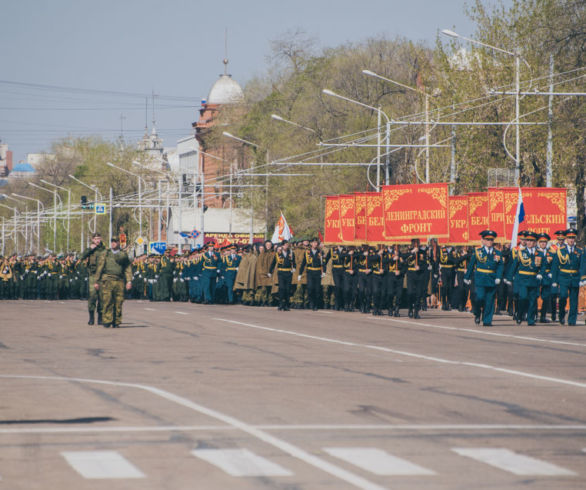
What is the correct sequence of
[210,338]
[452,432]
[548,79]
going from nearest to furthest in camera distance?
[452,432], [210,338], [548,79]

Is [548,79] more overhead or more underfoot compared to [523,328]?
more overhead

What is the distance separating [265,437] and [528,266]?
16.9m

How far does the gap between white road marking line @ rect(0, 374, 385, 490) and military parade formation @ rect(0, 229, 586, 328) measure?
11498 mm

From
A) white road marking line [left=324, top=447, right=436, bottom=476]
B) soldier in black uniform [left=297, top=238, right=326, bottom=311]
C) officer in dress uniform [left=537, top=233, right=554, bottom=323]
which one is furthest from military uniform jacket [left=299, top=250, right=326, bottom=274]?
white road marking line [left=324, top=447, right=436, bottom=476]

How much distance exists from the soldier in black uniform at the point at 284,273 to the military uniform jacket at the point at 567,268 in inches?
378

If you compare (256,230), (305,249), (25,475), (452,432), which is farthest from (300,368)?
(256,230)

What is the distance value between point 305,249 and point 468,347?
15960mm

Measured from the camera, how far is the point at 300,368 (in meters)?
15.7

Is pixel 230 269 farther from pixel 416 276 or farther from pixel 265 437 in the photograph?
pixel 265 437

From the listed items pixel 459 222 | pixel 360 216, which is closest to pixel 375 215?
pixel 360 216

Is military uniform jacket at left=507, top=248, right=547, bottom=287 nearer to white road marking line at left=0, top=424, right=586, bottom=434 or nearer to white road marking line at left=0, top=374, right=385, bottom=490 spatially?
white road marking line at left=0, top=374, right=385, bottom=490

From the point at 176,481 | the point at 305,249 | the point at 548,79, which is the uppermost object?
the point at 548,79

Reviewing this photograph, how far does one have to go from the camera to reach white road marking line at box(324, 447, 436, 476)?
28.1 ft

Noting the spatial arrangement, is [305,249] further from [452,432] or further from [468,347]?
[452,432]
